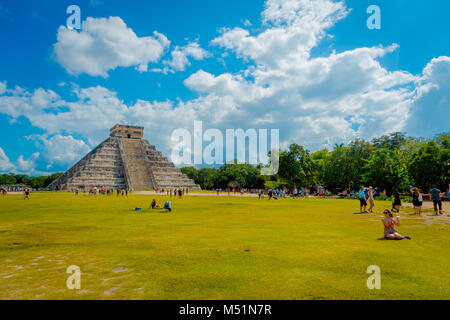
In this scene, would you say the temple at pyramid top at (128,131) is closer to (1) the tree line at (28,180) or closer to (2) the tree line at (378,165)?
(2) the tree line at (378,165)

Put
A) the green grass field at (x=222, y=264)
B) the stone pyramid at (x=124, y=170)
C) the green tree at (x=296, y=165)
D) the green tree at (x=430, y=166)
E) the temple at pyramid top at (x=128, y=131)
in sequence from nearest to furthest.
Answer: the green grass field at (x=222, y=264)
the green tree at (x=430, y=166)
the green tree at (x=296, y=165)
the stone pyramid at (x=124, y=170)
the temple at pyramid top at (x=128, y=131)

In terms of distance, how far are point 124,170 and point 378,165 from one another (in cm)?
6424

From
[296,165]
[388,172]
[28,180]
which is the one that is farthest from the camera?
[28,180]

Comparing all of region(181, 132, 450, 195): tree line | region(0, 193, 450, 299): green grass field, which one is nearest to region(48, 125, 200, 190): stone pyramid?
region(181, 132, 450, 195): tree line

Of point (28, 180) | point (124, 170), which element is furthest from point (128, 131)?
point (28, 180)

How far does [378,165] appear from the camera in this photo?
42.5 metres

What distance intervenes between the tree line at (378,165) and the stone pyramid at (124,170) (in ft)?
100

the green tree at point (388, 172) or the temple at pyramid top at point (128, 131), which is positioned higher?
the temple at pyramid top at point (128, 131)

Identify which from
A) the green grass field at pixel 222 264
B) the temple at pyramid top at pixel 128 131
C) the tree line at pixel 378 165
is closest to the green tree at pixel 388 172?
the tree line at pixel 378 165

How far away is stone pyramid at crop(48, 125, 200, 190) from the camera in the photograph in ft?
244

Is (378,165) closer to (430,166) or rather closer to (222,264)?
(430,166)

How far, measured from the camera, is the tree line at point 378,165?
4050cm

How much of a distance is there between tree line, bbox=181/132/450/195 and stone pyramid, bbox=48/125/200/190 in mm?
30582
